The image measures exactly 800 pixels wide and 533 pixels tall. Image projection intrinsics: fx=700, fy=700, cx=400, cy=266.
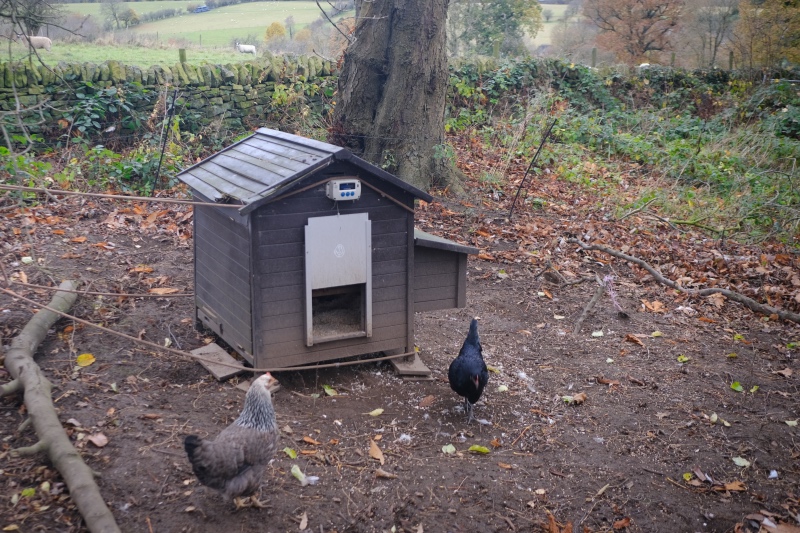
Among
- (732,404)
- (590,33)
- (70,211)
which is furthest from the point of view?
(590,33)

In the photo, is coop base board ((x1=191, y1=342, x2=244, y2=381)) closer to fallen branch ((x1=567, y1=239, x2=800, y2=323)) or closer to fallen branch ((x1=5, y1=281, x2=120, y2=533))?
fallen branch ((x1=5, y1=281, x2=120, y2=533))

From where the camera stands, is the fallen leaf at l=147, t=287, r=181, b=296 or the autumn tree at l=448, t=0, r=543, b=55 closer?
the fallen leaf at l=147, t=287, r=181, b=296

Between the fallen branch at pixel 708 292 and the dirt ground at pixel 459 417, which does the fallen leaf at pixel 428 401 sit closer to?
the dirt ground at pixel 459 417

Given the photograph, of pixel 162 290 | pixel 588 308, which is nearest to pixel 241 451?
pixel 162 290

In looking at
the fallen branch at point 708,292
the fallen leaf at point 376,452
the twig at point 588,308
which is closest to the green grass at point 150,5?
the fallen branch at point 708,292

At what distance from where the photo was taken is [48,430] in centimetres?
389

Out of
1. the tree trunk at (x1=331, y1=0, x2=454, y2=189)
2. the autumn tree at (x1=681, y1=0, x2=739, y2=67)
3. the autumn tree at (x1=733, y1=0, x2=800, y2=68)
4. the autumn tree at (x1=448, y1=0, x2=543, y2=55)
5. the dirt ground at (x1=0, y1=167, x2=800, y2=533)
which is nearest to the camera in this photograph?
the dirt ground at (x1=0, y1=167, x2=800, y2=533)

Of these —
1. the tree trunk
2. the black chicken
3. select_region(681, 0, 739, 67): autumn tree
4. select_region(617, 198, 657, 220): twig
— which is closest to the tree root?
Answer: the black chicken

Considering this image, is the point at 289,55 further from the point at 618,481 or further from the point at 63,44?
the point at 618,481

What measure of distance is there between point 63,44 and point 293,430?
714 inches

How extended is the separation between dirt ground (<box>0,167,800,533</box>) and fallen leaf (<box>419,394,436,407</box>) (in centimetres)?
1

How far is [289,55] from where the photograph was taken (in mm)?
13164

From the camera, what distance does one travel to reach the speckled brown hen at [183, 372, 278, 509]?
11.4ft

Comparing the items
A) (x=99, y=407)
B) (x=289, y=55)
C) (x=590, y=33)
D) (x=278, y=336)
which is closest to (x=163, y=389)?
(x=99, y=407)
